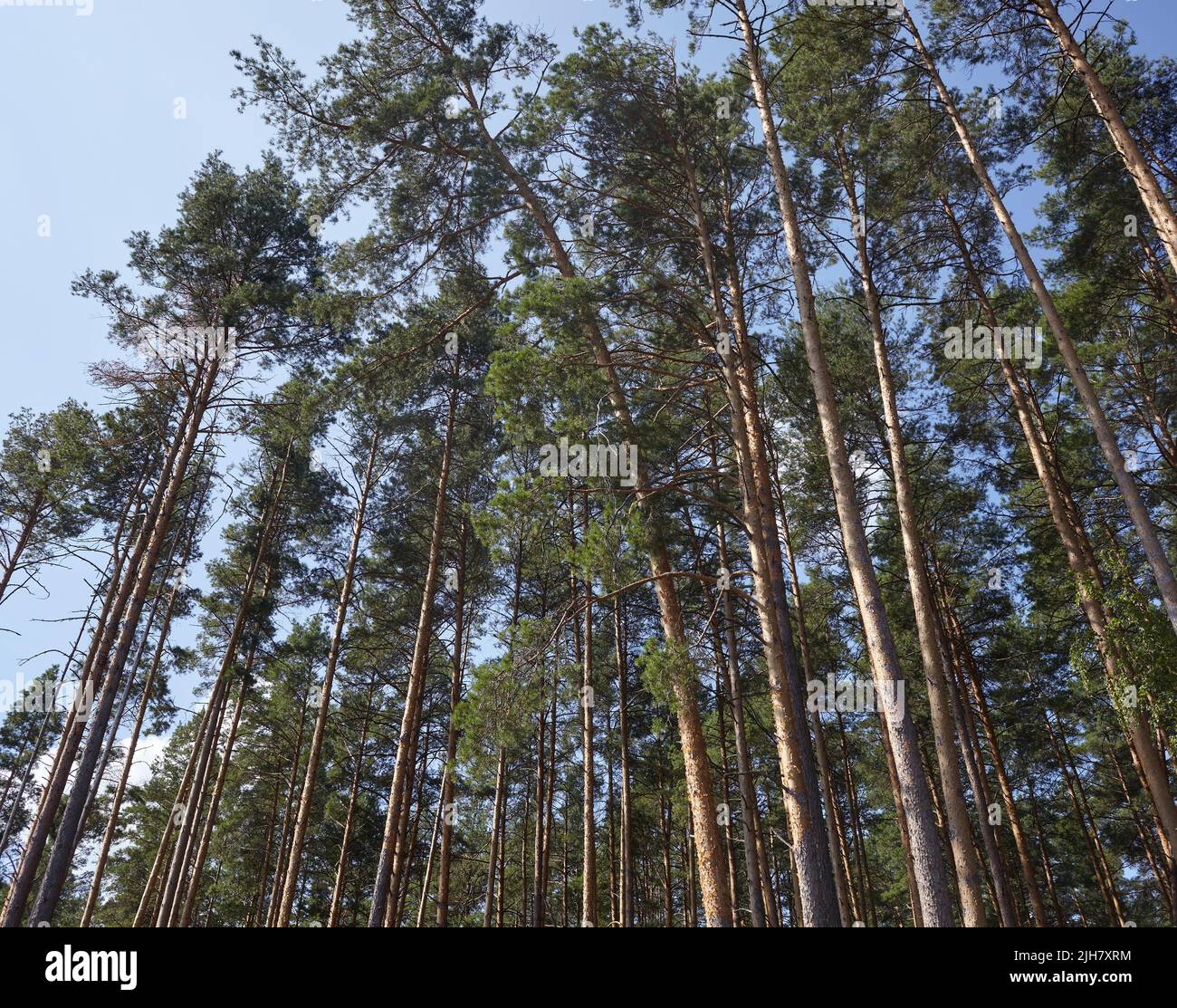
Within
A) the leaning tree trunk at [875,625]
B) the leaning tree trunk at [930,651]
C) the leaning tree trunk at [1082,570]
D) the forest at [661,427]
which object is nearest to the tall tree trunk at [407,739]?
the forest at [661,427]

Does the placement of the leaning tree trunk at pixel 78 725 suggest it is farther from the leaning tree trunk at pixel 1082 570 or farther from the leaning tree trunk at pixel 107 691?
the leaning tree trunk at pixel 1082 570

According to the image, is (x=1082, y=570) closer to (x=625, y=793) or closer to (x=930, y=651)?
(x=930, y=651)

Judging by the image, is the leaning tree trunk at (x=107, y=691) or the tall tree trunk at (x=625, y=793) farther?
the tall tree trunk at (x=625, y=793)

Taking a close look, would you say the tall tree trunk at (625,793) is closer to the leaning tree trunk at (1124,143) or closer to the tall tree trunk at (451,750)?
the tall tree trunk at (451,750)

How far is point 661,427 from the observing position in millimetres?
10391

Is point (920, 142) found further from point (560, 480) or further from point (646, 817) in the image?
point (646, 817)

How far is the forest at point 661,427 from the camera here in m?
9.19

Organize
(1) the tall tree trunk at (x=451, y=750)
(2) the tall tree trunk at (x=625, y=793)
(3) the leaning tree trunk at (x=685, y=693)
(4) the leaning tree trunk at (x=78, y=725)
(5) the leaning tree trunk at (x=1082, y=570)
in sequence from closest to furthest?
1. (3) the leaning tree trunk at (x=685, y=693)
2. (4) the leaning tree trunk at (x=78, y=725)
3. (5) the leaning tree trunk at (x=1082, y=570)
4. (1) the tall tree trunk at (x=451, y=750)
5. (2) the tall tree trunk at (x=625, y=793)

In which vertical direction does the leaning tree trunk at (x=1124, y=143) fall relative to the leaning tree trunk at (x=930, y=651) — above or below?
above

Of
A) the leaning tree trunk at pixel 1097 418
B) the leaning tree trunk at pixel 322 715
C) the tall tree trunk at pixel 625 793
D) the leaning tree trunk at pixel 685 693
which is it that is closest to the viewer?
the leaning tree trunk at pixel 685 693

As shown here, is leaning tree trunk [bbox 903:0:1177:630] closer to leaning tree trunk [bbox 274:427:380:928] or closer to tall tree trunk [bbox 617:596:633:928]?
tall tree trunk [bbox 617:596:633:928]

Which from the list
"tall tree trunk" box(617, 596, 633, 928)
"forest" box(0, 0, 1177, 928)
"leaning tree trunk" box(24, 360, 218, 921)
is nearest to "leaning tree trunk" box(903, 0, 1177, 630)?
"forest" box(0, 0, 1177, 928)

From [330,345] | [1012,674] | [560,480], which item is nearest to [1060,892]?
[1012,674]

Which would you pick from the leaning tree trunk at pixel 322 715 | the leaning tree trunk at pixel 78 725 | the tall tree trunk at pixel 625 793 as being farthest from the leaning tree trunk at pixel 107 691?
the tall tree trunk at pixel 625 793
